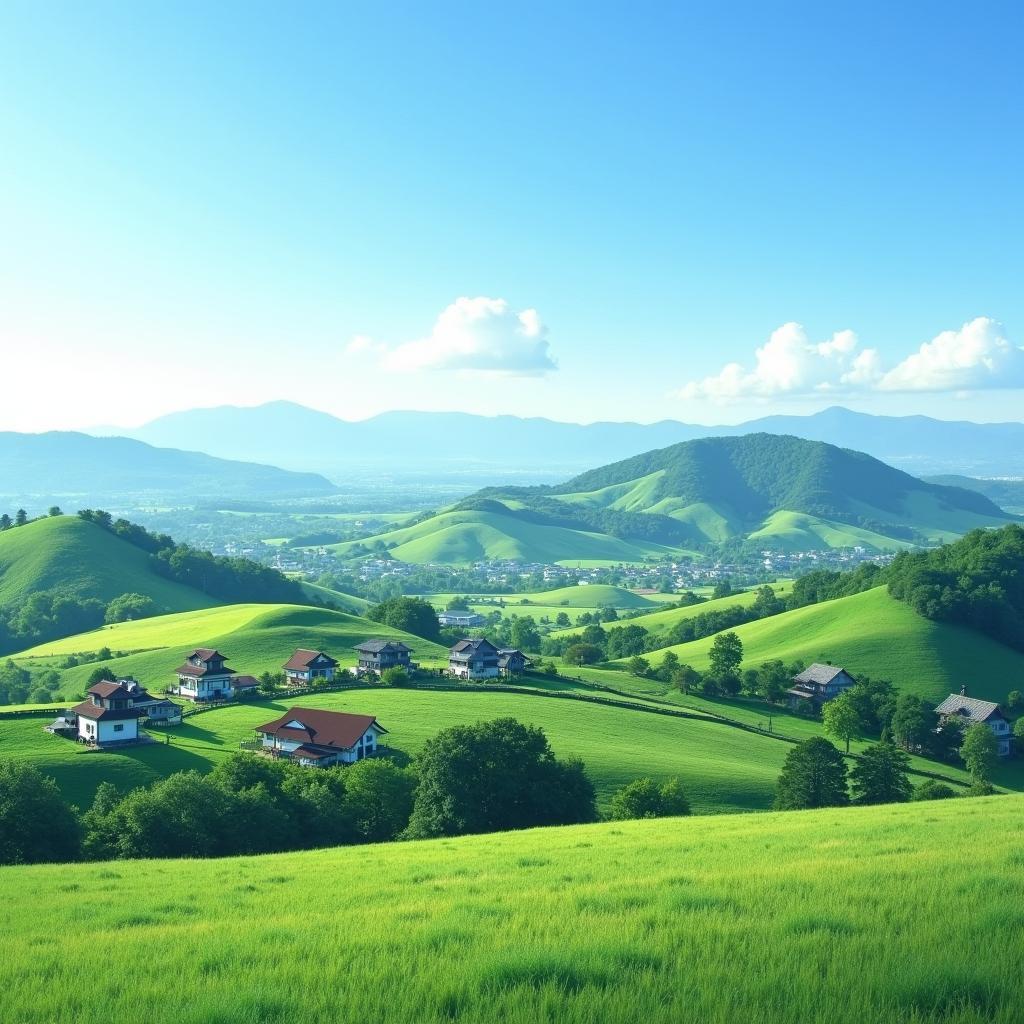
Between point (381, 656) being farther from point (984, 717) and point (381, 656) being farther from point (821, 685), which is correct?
point (984, 717)

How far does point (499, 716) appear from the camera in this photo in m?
79.9

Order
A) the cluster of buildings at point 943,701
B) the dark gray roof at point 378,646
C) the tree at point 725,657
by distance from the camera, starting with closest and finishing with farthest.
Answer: the cluster of buildings at point 943,701 < the dark gray roof at point 378,646 < the tree at point 725,657

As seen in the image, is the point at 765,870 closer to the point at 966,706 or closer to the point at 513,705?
the point at 513,705

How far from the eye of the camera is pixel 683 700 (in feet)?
334

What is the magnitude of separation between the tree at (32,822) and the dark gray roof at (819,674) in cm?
8796

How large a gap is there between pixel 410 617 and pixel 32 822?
96.6m

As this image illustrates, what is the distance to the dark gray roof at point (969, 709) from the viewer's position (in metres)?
93.3

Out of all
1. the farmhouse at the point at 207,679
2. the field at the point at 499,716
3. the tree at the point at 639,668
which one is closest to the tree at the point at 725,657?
the tree at the point at 639,668

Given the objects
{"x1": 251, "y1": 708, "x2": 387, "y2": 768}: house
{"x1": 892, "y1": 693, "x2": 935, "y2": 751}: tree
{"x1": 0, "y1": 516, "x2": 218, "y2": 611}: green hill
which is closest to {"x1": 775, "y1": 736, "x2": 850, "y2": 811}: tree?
{"x1": 251, "y1": 708, "x2": 387, "y2": 768}: house

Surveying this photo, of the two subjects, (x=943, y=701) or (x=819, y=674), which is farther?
(x=819, y=674)

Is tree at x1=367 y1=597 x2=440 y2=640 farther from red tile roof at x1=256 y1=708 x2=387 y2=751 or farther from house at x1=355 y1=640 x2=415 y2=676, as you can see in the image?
red tile roof at x1=256 y1=708 x2=387 y2=751

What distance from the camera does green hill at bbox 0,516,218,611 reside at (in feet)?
547

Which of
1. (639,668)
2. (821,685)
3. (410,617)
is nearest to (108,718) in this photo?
(639,668)

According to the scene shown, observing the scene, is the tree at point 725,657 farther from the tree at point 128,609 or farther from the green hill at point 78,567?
the green hill at point 78,567
